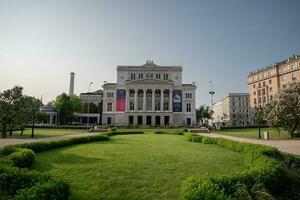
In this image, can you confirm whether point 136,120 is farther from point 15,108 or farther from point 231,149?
point 231,149

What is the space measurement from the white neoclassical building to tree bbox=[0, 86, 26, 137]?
45.2 m

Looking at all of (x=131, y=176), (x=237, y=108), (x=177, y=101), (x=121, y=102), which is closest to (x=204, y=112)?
(x=177, y=101)

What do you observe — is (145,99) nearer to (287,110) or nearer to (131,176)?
(287,110)

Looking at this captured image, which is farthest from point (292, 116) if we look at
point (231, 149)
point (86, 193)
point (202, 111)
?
point (202, 111)

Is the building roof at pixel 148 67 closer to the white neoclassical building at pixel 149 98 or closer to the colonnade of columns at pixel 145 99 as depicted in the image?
the white neoclassical building at pixel 149 98

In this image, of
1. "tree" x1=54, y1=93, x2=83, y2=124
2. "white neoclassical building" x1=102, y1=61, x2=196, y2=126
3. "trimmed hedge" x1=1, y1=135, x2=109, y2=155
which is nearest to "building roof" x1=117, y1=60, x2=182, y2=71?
"white neoclassical building" x1=102, y1=61, x2=196, y2=126

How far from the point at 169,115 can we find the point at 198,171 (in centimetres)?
6838

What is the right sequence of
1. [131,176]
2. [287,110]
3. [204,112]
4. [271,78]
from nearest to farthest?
[131,176]
[287,110]
[271,78]
[204,112]

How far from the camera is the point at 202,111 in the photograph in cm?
10050

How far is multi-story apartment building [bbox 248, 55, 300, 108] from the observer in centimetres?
7693

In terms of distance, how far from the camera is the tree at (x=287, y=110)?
31266mm

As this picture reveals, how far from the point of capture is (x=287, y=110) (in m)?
31.5

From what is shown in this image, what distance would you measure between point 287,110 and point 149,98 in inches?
2086

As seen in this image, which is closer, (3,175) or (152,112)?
(3,175)
